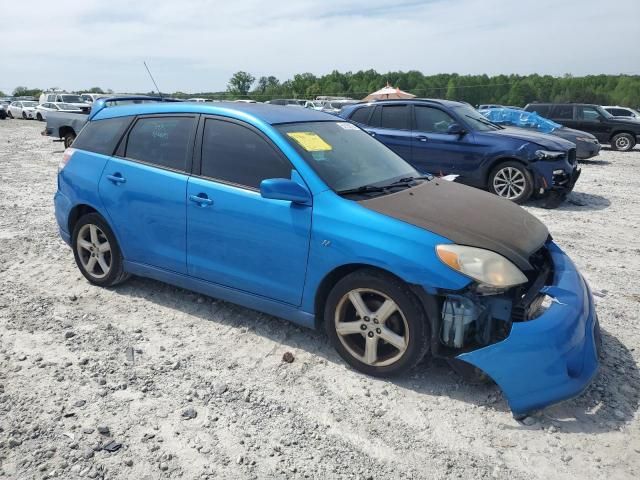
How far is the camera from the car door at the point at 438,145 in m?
8.61

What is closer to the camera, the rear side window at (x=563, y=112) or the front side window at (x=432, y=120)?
the front side window at (x=432, y=120)

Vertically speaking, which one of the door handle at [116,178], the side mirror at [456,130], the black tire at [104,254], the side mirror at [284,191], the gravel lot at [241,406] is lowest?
the gravel lot at [241,406]

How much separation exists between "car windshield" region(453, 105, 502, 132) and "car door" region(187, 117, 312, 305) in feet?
19.8

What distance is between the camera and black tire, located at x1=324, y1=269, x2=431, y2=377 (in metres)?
3.02

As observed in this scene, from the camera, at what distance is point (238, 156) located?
147 inches

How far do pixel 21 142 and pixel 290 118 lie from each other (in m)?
18.9

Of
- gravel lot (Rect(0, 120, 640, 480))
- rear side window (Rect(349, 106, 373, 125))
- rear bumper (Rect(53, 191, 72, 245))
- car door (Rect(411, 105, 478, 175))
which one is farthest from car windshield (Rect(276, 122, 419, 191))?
rear side window (Rect(349, 106, 373, 125))

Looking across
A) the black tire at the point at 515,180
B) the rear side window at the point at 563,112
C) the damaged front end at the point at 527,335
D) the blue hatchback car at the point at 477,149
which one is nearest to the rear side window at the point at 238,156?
the damaged front end at the point at 527,335

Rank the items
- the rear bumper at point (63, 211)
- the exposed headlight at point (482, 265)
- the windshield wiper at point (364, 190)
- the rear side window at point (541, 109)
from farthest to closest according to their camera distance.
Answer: the rear side window at point (541, 109) < the rear bumper at point (63, 211) < the windshield wiper at point (364, 190) < the exposed headlight at point (482, 265)

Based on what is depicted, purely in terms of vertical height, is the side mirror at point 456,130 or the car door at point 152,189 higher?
the side mirror at point 456,130

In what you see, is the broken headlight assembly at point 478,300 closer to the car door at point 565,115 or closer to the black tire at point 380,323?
the black tire at point 380,323

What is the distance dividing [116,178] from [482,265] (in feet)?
9.92

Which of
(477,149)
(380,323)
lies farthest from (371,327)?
(477,149)

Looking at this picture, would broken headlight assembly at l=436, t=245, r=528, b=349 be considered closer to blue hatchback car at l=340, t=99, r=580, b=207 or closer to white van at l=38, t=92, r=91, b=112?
blue hatchback car at l=340, t=99, r=580, b=207
